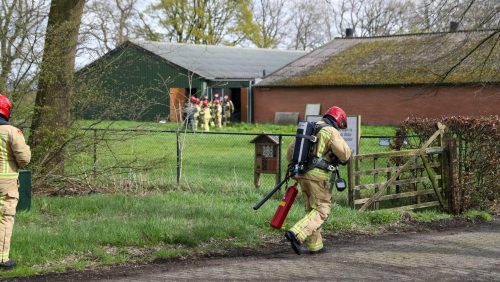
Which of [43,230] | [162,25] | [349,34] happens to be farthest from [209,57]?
[43,230]

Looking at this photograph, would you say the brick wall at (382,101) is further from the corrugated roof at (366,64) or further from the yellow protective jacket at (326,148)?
the yellow protective jacket at (326,148)

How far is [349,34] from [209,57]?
10.1 m

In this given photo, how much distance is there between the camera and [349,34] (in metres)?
48.4

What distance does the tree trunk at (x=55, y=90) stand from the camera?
12117 millimetres

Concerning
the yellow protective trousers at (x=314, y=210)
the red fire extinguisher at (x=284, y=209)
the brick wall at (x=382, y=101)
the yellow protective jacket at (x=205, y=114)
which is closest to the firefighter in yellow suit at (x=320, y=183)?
the yellow protective trousers at (x=314, y=210)

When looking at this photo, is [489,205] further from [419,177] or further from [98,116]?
[98,116]

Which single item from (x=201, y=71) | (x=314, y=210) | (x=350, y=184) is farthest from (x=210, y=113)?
(x=314, y=210)

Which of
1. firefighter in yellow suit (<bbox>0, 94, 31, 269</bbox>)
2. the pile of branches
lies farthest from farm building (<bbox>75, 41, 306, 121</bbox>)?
firefighter in yellow suit (<bbox>0, 94, 31, 269</bbox>)

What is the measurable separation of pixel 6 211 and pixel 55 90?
218 inches

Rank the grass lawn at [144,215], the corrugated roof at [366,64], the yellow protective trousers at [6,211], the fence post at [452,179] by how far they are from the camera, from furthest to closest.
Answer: the corrugated roof at [366,64] < the fence post at [452,179] < the grass lawn at [144,215] < the yellow protective trousers at [6,211]

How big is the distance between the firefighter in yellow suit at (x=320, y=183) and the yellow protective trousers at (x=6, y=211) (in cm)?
316

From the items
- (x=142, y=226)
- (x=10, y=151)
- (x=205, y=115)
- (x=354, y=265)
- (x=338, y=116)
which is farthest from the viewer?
(x=205, y=115)

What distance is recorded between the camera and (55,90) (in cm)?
1267

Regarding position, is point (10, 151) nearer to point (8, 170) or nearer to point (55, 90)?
point (8, 170)
